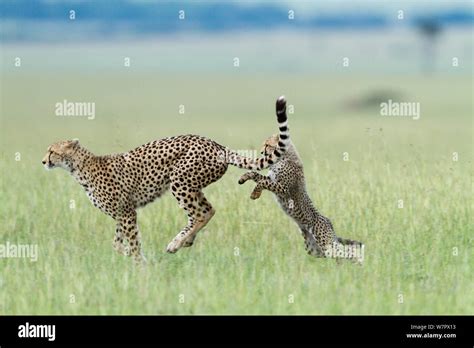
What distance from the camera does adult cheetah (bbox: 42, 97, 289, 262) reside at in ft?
28.3

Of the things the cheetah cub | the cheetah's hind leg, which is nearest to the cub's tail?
the cheetah cub

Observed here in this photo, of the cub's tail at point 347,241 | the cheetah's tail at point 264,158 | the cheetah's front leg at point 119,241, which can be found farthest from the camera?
the cheetah's front leg at point 119,241

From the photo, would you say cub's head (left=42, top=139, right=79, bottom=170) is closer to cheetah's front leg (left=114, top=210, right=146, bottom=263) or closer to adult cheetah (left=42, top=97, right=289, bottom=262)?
adult cheetah (left=42, top=97, right=289, bottom=262)

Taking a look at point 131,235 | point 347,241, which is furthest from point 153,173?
point 347,241

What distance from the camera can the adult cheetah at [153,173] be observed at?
28.3 feet

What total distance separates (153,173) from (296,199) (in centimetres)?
123

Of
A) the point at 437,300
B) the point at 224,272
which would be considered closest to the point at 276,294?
the point at 224,272

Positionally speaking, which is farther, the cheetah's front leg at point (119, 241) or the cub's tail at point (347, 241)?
the cheetah's front leg at point (119, 241)

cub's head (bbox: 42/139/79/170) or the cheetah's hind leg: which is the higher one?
cub's head (bbox: 42/139/79/170)

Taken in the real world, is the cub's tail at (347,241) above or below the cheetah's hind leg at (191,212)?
below

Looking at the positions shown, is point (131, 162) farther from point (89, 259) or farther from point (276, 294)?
point (276, 294)

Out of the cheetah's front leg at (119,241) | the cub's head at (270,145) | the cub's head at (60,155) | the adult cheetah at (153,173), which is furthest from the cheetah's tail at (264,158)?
the cub's head at (60,155)

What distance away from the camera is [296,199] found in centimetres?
875

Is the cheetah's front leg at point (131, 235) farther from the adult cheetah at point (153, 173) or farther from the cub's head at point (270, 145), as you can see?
the cub's head at point (270, 145)
